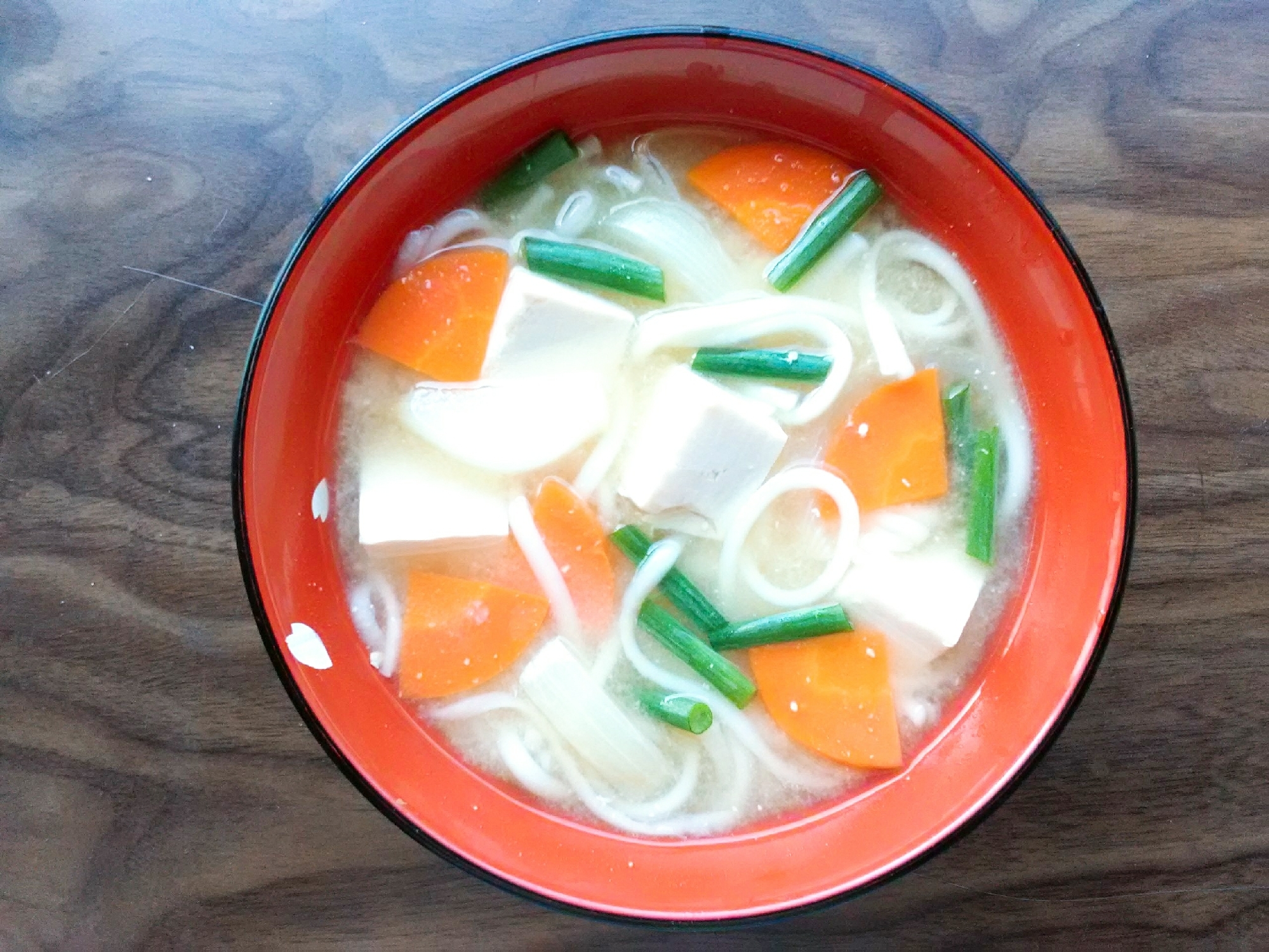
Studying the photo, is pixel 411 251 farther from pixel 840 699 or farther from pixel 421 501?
pixel 840 699

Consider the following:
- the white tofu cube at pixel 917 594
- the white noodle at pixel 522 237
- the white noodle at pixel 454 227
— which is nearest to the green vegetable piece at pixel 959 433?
the white tofu cube at pixel 917 594

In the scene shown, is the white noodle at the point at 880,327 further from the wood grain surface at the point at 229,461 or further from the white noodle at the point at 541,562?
the white noodle at the point at 541,562

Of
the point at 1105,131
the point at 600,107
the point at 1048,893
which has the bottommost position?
the point at 1048,893

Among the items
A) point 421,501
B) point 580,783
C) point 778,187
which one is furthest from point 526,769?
point 778,187

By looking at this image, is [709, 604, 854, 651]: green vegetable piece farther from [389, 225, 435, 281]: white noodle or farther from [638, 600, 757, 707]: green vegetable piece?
[389, 225, 435, 281]: white noodle

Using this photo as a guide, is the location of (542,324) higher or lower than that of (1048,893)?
higher

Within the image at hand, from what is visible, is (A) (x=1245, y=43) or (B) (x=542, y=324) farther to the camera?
(A) (x=1245, y=43)

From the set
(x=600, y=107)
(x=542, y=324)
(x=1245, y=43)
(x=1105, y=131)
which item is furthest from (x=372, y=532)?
(x=1245, y=43)

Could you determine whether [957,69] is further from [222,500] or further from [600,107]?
[222,500]
